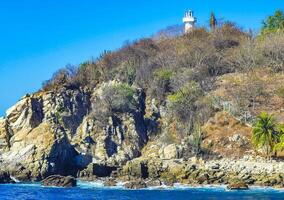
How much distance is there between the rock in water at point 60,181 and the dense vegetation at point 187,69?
1848 cm

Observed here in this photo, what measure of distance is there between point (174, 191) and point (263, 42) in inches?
1855

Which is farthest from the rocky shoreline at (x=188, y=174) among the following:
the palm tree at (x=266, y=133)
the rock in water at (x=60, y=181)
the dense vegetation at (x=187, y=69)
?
the dense vegetation at (x=187, y=69)

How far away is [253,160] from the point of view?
7062 cm

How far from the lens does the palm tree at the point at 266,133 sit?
7038cm

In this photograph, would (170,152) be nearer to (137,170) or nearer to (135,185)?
(137,170)

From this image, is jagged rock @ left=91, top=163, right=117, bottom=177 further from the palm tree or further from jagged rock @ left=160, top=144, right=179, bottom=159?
the palm tree

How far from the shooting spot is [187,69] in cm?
9300

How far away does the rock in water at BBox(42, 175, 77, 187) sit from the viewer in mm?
64125

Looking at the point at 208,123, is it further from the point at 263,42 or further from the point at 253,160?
the point at 263,42

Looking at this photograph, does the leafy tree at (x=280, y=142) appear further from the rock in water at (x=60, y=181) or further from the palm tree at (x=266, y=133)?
the rock in water at (x=60, y=181)

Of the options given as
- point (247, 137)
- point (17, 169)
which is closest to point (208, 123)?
point (247, 137)

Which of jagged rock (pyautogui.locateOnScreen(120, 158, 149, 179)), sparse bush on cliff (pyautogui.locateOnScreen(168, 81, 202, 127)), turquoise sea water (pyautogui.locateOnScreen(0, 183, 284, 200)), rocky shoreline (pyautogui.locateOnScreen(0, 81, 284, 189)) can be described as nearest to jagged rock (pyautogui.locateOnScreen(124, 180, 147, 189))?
rocky shoreline (pyautogui.locateOnScreen(0, 81, 284, 189))

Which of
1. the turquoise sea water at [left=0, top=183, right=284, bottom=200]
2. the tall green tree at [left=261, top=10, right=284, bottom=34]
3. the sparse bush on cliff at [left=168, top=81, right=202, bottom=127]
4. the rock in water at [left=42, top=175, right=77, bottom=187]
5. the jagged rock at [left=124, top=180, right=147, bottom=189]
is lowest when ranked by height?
the turquoise sea water at [left=0, top=183, right=284, bottom=200]

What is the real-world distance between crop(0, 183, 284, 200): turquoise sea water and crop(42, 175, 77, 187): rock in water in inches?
50.8
